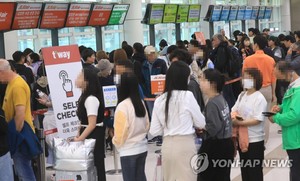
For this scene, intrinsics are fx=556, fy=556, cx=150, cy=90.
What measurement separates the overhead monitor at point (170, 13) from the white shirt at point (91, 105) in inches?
441

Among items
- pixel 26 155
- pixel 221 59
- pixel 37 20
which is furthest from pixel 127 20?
pixel 26 155

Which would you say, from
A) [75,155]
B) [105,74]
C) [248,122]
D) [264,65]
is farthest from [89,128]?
[264,65]

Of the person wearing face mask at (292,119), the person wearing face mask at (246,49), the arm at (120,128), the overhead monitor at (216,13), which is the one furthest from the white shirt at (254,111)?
the overhead monitor at (216,13)

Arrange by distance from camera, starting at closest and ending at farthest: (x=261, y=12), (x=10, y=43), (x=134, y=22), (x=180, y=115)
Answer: (x=180, y=115) → (x=10, y=43) → (x=134, y=22) → (x=261, y=12)

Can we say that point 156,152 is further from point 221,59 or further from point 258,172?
point 258,172

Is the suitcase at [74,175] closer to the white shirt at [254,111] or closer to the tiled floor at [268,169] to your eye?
the tiled floor at [268,169]

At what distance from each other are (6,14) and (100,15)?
3.72 m

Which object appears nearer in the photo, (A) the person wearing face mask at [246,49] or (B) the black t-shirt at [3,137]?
(B) the black t-shirt at [3,137]

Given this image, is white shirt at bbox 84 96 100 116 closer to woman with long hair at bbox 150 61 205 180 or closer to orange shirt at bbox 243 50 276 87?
woman with long hair at bbox 150 61 205 180

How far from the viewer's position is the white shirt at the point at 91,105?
5.27 meters

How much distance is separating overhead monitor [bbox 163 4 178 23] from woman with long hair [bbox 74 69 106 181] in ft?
36.2

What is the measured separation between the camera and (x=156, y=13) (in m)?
15.8

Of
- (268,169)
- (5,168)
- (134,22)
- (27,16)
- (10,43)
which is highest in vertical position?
(27,16)

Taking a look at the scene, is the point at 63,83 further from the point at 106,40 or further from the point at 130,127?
the point at 106,40
